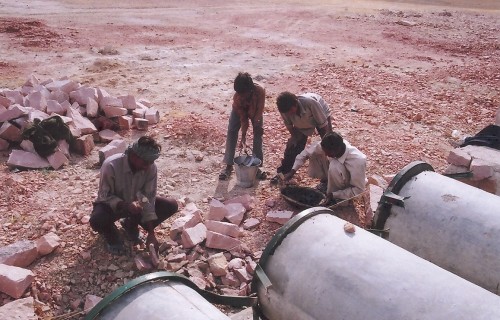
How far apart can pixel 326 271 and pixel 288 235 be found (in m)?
0.42

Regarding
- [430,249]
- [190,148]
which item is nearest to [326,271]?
[430,249]

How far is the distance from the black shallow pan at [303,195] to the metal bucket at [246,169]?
2.20ft

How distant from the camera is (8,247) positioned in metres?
4.85

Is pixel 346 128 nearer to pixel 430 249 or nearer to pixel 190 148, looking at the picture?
pixel 190 148

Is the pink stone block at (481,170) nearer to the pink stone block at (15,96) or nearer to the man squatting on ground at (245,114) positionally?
the man squatting on ground at (245,114)

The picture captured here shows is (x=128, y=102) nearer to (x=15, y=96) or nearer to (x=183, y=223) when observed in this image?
(x=15, y=96)

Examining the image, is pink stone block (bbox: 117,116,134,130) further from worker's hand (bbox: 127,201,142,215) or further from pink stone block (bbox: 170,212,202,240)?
worker's hand (bbox: 127,201,142,215)

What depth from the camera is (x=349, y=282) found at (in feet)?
10.2

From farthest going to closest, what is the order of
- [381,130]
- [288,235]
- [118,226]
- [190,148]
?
[381,130] < [190,148] < [118,226] < [288,235]

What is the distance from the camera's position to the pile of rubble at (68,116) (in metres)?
6.88

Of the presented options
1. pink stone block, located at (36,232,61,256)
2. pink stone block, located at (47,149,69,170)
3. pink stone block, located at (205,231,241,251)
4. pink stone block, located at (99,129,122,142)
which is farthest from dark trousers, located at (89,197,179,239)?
pink stone block, located at (99,129,122,142)

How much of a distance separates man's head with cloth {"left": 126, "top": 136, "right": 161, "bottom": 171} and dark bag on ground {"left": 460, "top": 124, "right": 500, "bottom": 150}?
4606mm

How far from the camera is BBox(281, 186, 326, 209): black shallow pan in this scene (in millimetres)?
5949

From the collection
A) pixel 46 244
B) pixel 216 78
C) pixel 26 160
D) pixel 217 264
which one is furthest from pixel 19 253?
pixel 216 78
